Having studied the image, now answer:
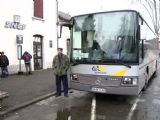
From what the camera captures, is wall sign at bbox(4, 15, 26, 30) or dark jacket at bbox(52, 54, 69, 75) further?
wall sign at bbox(4, 15, 26, 30)

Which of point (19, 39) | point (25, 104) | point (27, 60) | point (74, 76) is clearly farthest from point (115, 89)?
point (19, 39)

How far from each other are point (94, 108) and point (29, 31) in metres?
12.0

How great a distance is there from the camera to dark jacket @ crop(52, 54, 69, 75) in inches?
394

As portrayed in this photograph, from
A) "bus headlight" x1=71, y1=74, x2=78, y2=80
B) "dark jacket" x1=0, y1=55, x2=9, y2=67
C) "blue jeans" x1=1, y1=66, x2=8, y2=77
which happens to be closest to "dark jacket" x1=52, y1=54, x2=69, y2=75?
"bus headlight" x1=71, y1=74, x2=78, y2=80

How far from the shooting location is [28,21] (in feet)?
62.5

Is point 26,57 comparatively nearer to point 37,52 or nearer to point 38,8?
point 37,52

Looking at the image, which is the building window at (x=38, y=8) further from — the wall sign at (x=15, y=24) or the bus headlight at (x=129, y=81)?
the bus headlight at (x=129, y=81)

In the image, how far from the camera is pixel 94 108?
8.49 meters

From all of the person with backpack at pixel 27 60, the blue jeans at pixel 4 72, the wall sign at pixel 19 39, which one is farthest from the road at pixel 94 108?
the wall sign at pixel 19 39

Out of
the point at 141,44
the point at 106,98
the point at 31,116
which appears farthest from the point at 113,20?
the point at 31,116

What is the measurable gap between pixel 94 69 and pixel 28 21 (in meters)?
11.4

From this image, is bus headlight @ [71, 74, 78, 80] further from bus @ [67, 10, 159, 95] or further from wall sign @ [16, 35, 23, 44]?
wall sign @ [16, 35, 23, 44]

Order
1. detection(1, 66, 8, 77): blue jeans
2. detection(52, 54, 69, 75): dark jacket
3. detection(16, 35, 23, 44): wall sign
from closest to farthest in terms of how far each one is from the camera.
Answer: detection(52, 54, 69, 75): dark jacket < detection(1, 66, 8, 77): blue jeans < detection(16, 35, 23, 44): wall sign

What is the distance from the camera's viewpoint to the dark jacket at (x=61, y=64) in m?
10.0
